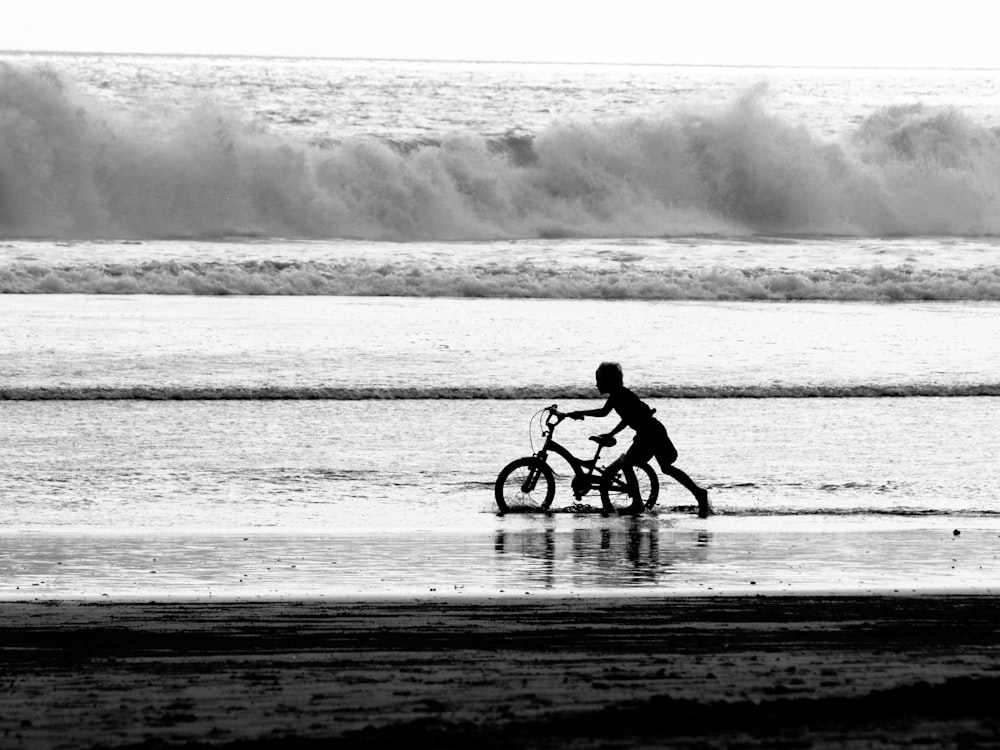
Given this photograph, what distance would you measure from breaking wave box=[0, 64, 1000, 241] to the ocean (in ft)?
0.37

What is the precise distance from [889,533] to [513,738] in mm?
5619

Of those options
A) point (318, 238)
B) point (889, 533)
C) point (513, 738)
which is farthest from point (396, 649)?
point (318, 238)

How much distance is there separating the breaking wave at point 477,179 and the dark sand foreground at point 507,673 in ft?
113

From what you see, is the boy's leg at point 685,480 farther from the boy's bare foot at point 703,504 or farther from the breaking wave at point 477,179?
the breaking wave at point 477,179

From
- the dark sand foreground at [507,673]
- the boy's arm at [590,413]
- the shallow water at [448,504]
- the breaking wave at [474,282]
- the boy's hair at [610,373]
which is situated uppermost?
the breaking wave at [474,282]

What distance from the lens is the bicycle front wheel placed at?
10.9m

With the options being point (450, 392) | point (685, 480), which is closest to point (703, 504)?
point (685, 480)

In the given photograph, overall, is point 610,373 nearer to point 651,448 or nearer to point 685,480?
point 651,448

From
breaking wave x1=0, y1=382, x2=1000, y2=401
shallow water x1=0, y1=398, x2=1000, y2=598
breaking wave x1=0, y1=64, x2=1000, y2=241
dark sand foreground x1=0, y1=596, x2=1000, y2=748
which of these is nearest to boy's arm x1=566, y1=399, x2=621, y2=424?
shallow water x1=0, y1=398, x2=1000, y2=598

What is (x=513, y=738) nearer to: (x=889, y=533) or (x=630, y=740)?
(x=630, y=740)

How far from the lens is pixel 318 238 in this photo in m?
40.4

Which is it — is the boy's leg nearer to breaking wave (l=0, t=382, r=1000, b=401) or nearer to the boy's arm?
the boy's arm

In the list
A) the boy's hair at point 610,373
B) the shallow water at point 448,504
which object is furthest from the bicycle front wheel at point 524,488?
the boy's hair at point 610,373

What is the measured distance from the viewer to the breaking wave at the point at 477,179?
41594mm
